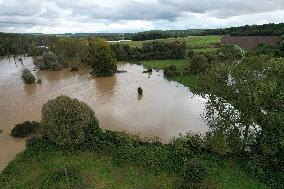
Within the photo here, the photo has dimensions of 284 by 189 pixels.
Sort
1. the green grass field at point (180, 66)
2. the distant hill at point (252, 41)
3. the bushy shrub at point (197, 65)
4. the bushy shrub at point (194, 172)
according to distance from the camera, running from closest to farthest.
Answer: the bushy shrub at point (194, 172) < the green grass field at point (180, 66) < the bushy shrub at point (197, 65) < the distant hill at point (252, 41)

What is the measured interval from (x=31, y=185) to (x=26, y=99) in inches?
1324

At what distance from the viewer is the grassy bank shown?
26.4 meters

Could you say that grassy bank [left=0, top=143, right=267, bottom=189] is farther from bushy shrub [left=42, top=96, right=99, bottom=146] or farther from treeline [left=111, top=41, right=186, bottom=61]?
treeline [left=111, top=41, right=186, bottom=61]

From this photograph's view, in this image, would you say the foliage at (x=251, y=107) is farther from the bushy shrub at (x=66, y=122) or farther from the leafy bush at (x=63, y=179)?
the bushy shrub at (x=66, y=122)

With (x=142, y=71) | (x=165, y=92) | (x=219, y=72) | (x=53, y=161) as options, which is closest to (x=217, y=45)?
(x=142, y=71)

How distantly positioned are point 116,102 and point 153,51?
172 feet

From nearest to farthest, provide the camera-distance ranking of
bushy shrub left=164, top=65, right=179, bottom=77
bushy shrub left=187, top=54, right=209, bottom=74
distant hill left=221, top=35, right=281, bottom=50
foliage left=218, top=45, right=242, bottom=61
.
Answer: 1. bushy shrub left=187, top=54, right=209, bottom=74
2. bushy shrub left=164, top=65, right=179, bottom=77
3. foliage left=218, top=45, right=242, bottom=61
4. distant hill left=221, top=35, right=281, bottom=50

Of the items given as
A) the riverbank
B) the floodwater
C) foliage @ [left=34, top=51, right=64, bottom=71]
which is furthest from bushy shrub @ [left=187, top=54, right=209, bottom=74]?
the riverbank

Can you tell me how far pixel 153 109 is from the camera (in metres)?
48.9

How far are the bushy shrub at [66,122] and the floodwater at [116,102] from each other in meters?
5.39

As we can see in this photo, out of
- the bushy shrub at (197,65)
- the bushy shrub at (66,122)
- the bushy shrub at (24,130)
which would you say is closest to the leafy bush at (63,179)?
the bushy shrub at (66,122)

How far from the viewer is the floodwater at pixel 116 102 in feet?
133

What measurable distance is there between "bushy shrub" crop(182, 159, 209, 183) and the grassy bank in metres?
0.78

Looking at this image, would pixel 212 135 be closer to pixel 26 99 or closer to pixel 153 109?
pixel 153 109
